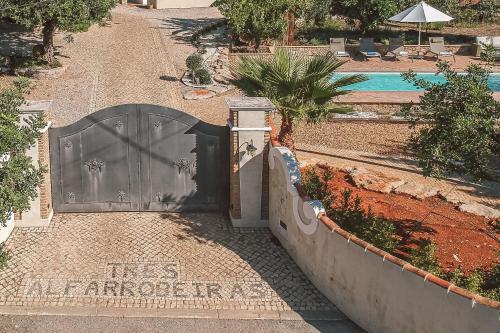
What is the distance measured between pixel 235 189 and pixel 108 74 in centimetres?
1342

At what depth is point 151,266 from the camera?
1134cm

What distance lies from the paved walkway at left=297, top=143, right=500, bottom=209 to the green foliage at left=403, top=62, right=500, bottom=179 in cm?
490

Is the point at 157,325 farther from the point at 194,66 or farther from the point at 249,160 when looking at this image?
the point at 194,66

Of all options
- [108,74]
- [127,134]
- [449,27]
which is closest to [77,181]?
[127,134]

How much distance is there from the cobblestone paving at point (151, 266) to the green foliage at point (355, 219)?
49.8 inches

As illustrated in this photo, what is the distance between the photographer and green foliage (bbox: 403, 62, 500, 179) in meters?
8.62

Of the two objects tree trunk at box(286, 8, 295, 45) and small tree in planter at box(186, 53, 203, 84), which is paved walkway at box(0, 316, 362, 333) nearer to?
small tree in planter at box(186, 53, 203, 84)

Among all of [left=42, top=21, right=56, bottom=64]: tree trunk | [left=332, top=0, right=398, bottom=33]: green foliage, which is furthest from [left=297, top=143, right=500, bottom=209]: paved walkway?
[left=332, top=0, right=398, bottom=33]: green foliage

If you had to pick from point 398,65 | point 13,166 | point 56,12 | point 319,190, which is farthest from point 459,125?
point 398,65

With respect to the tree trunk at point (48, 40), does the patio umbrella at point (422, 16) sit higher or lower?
higher

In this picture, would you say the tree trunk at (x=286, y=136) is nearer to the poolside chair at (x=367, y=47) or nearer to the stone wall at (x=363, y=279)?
the stone wall at (x=363, y=279)

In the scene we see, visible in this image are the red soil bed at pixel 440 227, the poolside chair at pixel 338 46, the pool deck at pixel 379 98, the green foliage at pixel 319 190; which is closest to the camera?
the red soil bed at pixel 440 227

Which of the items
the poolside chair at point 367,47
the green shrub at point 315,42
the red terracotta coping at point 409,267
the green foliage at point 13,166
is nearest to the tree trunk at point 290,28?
the green shrub at point 315,42

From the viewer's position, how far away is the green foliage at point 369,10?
104 feet
